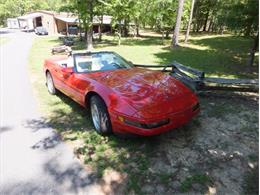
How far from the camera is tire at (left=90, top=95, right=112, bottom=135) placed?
4.05 meters

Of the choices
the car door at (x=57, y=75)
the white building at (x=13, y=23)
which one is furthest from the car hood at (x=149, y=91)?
the white building at (x=13, y=23)

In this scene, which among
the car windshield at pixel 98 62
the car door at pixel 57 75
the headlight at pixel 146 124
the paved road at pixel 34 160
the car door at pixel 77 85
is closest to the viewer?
the paved road at pixel 34 160

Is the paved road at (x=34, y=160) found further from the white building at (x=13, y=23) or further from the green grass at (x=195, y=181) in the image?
the white building at (x=13, y=23)

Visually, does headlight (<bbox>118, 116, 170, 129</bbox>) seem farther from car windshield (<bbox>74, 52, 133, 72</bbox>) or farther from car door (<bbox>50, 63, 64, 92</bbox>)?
car door (<bbox>50, 63, 64, 92</bbox>)

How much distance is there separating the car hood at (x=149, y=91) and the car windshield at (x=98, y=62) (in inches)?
18.9

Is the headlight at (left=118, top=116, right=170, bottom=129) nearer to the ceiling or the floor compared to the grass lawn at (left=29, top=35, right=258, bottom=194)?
nearer to the ceiling

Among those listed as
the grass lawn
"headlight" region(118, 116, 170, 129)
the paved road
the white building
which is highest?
"headlight" region(118, 116, 170, 129)

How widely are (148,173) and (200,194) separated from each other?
717 millimetres

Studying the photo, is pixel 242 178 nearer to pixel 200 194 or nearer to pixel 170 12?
pixel 200 194

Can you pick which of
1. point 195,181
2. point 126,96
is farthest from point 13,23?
point 195,181

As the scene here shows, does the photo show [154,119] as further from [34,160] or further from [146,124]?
[34,160]

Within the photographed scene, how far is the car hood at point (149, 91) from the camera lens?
359cm

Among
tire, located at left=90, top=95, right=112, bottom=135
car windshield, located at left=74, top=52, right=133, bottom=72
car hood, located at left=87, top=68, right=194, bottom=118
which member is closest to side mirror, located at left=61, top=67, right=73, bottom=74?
car windshield, located at left=74, top=52, right=133, bottom=72

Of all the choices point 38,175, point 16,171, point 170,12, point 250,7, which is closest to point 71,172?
point 38,175
